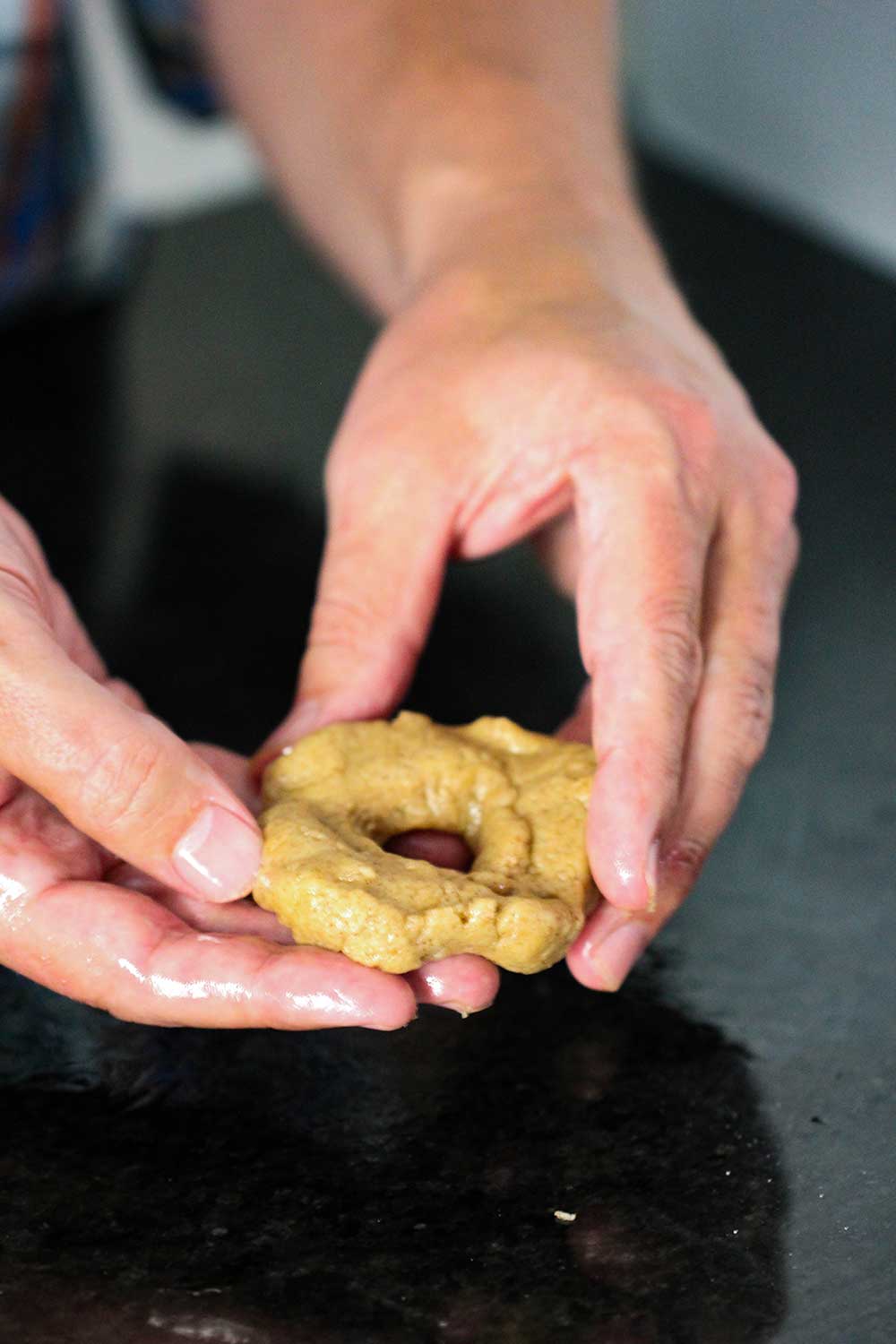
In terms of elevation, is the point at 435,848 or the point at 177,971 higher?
the point at 177,971

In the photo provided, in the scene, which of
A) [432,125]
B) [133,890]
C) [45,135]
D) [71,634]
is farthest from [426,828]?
[45,135]

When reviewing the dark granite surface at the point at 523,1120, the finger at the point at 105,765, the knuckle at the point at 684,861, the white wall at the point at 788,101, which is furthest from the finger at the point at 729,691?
the white wall at the point at 788,101

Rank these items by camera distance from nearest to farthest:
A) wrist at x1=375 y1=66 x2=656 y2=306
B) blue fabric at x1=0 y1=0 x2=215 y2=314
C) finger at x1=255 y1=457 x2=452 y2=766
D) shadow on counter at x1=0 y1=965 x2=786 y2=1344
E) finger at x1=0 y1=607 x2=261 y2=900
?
shadow on counter at x1=0 y1=965 x2=786 y2=1344 → finger at x1=0 y1=607 x2=261 y2=900 → finger at x1=255 y1=457 x2=452 y2=766 → wrist at x1=375 y1=66 x2=656 y2=306 → blue fabric at x1=0 y1=0 x2=215 y2=314

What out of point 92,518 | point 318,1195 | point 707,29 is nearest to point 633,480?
point 318,1195

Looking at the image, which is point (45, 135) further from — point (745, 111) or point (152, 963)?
point (152, 963)

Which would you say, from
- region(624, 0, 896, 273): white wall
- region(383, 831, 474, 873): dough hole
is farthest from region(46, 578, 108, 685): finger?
region(624, 0, 896, 273): white wall

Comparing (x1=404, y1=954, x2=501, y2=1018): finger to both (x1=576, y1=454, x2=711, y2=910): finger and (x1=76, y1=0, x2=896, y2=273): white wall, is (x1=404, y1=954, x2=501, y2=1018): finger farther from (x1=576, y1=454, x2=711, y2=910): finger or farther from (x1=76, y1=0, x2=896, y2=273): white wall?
(x1=76, y1=0, x2=896, y2=273): white wall

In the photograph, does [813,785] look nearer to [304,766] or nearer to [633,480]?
[633,480]
